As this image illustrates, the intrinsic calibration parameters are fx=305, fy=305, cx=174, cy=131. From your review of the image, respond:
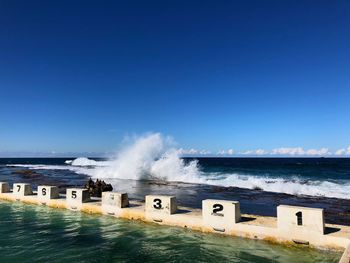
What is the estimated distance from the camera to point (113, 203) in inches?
467

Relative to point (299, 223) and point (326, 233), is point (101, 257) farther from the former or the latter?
point (326, 233)

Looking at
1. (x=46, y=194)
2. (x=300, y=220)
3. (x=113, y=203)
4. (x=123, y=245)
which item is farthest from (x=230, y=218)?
(x=46, y=194)

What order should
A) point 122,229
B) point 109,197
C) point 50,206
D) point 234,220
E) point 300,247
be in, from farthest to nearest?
point 50,206 → point 109,197 → point 122,229 → point 234,220 → point 300,247

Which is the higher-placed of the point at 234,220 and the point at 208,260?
the point at 234,220

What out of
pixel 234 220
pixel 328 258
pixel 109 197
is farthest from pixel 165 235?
pixel 328 258

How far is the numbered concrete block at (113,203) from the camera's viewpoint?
38.4 ft

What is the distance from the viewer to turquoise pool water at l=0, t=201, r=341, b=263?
7387mm

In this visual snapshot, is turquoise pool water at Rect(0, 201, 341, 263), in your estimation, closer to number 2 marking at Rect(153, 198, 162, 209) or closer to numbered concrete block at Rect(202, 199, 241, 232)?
numbered concrete block at Rect(202, 199, 241, 232)

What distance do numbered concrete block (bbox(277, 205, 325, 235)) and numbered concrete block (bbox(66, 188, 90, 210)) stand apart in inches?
324

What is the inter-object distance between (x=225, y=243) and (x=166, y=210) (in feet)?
8.81

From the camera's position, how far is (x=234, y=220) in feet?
29.9

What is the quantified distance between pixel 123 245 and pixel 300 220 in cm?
483

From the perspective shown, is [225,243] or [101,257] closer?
[101,257]

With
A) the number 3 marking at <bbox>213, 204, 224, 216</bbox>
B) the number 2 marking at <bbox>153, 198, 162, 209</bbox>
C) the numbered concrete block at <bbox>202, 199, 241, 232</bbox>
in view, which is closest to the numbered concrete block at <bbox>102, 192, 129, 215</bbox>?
the number 2 marking at <bbox>153, 198, 162, 209</bbox>
